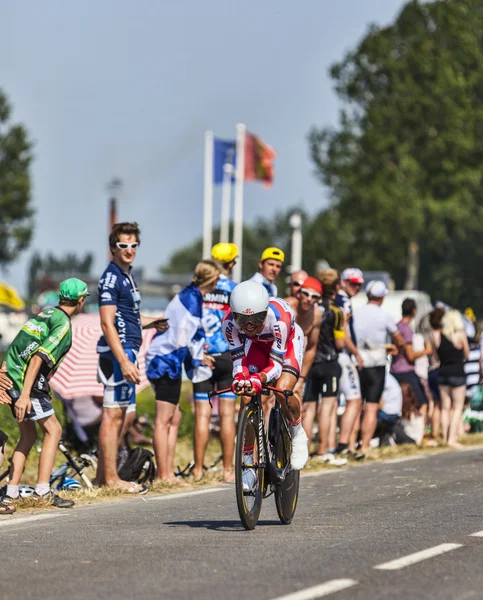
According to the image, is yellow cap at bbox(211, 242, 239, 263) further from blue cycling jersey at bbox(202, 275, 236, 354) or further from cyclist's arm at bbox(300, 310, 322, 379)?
cyclist's arm at bbox(300, 310, 322, 379)

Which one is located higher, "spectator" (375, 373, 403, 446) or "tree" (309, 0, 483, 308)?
"tree" (309, 0, 483, 308)

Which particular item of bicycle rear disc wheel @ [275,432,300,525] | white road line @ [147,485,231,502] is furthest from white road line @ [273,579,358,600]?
white road line @ [147,485,231,502]

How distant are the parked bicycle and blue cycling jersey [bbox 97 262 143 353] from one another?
2.54m

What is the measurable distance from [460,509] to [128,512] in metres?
2.44

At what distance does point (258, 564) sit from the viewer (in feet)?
23.6

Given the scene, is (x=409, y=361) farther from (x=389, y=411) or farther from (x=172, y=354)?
(x=172, y=354)

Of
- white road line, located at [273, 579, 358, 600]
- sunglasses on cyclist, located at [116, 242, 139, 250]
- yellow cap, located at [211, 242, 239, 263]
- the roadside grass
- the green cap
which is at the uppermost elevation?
yellow cap, located at [211, 242, 239, 263]

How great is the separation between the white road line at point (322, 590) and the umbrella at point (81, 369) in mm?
7163

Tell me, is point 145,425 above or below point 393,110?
below

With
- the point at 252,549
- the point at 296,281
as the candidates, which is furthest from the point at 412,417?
the point at 252,549

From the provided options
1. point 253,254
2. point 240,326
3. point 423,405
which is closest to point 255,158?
point 423,405

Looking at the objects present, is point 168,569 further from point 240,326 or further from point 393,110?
point 393,110

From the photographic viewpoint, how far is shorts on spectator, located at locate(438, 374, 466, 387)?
17594 mm

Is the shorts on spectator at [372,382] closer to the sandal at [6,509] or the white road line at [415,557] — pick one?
the sandal at [6,509]
